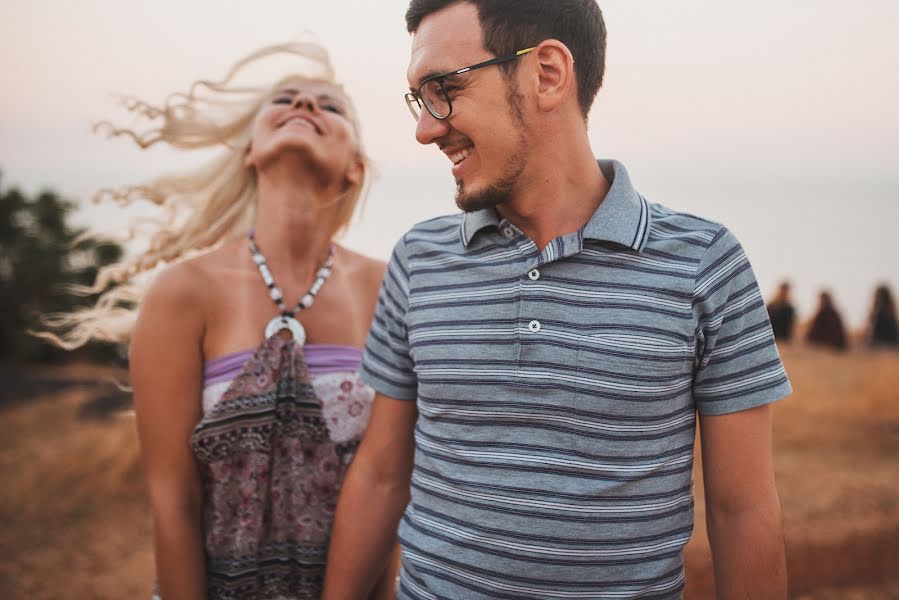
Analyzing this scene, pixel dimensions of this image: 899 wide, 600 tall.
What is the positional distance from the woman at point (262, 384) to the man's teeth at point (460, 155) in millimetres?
790

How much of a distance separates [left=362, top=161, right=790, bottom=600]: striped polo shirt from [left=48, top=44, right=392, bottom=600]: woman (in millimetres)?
665

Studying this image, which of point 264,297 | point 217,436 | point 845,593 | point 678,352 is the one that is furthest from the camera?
point 845,593

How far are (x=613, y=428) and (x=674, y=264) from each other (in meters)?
0.39

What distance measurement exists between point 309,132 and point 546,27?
101 centimetres

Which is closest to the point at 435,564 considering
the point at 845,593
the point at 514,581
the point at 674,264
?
the point at 514,581

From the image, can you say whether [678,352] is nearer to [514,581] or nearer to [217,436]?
[514,581]

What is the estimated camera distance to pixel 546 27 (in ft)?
6.04

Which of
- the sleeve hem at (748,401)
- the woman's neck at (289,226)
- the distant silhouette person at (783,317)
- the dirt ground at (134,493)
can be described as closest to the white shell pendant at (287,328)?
the woman's neck at (289,226)

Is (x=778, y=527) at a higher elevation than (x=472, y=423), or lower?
lower

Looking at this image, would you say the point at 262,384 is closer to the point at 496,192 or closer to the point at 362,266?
the point at 362,266

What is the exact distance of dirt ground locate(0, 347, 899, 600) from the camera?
16.6ft

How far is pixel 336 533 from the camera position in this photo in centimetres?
213

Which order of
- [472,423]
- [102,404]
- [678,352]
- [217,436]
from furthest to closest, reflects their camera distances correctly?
[102,404] → [217,436] → [472,423] → [678,352]

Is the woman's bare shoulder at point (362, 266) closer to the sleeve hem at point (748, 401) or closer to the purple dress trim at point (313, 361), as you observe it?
the purple dress trim at point (313, 361)
